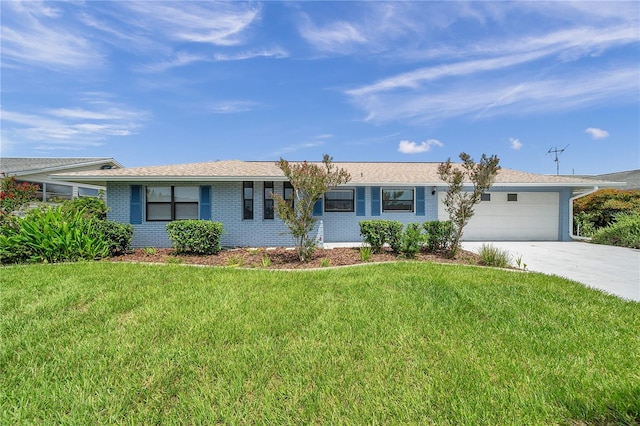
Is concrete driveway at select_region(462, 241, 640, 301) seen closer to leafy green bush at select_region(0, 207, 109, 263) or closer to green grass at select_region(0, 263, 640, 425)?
green grass at select_region(0, 263, 640, 425)

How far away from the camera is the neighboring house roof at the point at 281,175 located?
35.3 ft

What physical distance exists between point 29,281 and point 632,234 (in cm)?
1976

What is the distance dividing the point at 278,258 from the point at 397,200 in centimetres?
678

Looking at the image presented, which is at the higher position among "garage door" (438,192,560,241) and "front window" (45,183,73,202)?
"front window" (45,183,73,202)

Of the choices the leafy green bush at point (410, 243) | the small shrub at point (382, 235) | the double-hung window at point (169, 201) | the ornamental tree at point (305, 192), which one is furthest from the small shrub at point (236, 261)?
the leafy green bush at point (410, 243)

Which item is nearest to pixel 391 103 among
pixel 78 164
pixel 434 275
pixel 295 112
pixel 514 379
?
pixel 295 112

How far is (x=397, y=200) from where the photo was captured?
13086mm

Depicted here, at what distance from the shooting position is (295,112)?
1577 centimetres

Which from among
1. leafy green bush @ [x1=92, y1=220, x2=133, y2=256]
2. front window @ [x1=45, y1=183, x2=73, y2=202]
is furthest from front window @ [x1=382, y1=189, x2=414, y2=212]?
front window @ [x1=45, y1=183, x2=73, y2=202]

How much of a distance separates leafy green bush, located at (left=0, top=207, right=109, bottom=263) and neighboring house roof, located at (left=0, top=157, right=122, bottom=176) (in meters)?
11.3

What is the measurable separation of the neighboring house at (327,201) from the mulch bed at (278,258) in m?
1.56

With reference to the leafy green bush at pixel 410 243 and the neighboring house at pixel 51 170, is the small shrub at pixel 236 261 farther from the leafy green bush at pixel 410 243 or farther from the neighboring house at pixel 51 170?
the neighboring house at pixel 51 170

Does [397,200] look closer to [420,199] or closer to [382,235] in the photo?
[420,199]

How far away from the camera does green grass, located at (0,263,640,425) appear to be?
2309mm
